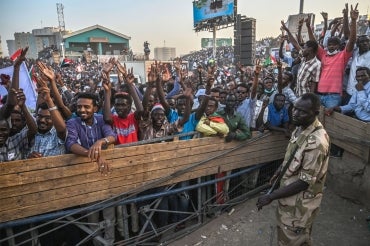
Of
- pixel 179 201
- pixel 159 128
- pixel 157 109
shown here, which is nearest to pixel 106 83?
pixel 157 109

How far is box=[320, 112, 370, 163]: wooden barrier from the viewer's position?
4441 mm

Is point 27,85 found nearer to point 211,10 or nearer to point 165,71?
point 165,71

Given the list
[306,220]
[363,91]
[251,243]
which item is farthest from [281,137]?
[306,220]

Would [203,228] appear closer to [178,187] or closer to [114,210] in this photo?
[178,187]

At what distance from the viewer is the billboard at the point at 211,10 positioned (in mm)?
28062

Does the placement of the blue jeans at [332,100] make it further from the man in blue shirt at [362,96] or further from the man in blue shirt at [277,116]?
the man in blue shirt at [277,116]

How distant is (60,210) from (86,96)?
1.45 meters

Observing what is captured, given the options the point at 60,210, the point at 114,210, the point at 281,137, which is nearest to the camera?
the point at 60,210

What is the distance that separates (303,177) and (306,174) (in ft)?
0.13

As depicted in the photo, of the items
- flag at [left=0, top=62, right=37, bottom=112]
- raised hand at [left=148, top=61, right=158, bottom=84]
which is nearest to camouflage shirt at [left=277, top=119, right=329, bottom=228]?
raised hand at [left=148, top=61, right=158, bottom=84]

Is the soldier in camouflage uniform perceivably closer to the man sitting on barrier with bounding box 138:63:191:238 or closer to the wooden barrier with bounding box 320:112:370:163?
the man sitting on barrier with bounding box 138:63:191:238

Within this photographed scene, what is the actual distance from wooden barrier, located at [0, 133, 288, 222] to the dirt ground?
3.06ft

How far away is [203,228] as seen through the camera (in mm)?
4547

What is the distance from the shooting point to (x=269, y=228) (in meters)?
4.45
